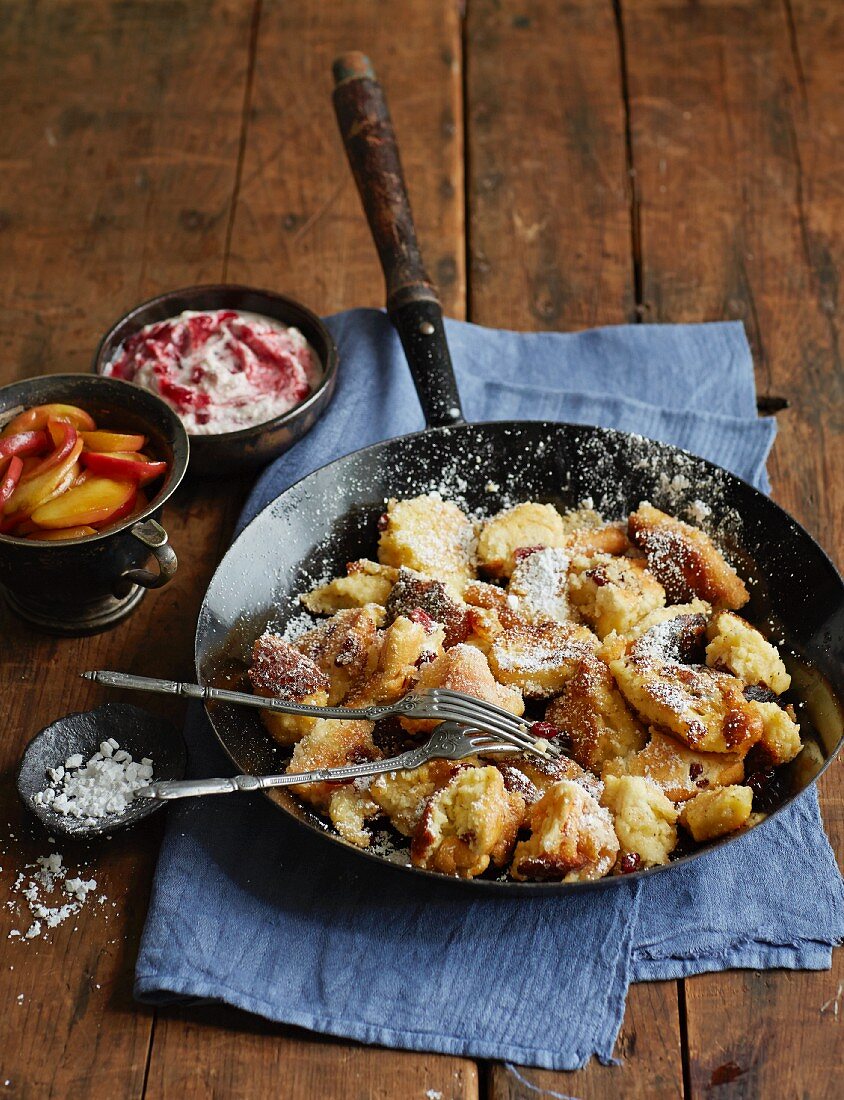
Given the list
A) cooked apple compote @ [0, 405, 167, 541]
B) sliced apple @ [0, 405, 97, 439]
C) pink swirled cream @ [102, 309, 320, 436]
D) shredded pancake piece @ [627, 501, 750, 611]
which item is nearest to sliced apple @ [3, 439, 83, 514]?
cooked apple compote @ [0, 405, 167, 541]

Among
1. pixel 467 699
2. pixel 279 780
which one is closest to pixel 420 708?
pixel 467 699

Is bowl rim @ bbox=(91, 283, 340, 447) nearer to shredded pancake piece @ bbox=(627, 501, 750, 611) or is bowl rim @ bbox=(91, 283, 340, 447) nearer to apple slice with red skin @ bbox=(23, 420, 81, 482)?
apple slice with red skin @ bbox=(23, 420, 81, 482)

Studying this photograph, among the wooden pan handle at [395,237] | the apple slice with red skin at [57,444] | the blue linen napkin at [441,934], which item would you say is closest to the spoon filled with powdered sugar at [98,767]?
the blue linen napkin at [441,934]

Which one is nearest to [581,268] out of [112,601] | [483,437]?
[483,437]

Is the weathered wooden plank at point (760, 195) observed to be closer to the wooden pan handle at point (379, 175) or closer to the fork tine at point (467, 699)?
the fork tine at point (467, 699)

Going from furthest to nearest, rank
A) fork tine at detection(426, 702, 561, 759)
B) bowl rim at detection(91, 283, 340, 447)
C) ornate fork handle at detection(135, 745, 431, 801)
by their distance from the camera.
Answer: bowl rim at detection(91, 283, 340, 447)
fork tine at detection(426, 702, 561, 759)
ornate fork handle at detection(135, 745, 431, 801)

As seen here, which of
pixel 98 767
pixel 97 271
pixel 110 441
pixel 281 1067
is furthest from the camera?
pixel 97 271

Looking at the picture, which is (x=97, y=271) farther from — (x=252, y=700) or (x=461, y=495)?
(x=252, y=700)
